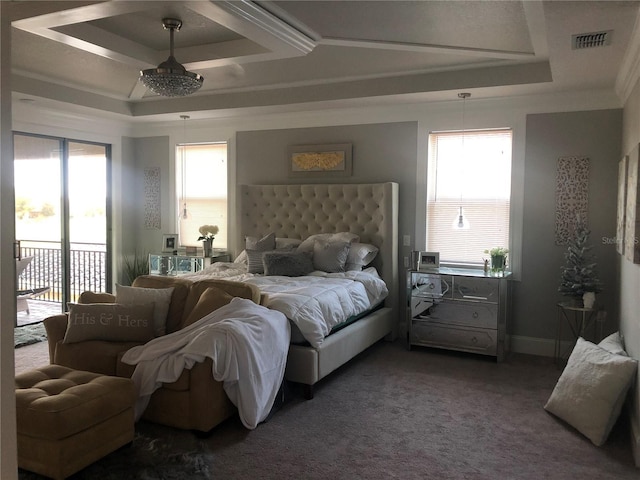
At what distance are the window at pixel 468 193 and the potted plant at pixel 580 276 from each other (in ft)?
2.42

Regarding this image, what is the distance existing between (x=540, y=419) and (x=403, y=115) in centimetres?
329

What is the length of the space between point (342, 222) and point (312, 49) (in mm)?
2117

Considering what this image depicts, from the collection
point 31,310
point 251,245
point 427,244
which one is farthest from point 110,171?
point 427,244

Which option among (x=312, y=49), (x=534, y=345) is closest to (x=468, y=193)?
(x=534, y=345)

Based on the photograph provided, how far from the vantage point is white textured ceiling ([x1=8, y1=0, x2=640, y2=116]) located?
10.8 ft

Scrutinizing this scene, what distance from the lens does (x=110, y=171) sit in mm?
6906

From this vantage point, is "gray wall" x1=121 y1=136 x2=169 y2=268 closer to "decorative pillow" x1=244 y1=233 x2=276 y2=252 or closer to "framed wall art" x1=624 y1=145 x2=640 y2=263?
"decorative pillow" x1=244 y1=233 x2=276 y2=252

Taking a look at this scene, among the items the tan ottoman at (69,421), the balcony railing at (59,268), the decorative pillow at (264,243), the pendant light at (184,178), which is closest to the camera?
the tan ottoman at (69,421)

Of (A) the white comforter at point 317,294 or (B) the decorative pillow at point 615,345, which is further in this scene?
(A) the white comforter at point 317,294

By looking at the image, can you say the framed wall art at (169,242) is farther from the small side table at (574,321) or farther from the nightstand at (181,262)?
the small side table at (574,321)

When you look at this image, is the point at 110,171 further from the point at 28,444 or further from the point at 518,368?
the point at 518,368

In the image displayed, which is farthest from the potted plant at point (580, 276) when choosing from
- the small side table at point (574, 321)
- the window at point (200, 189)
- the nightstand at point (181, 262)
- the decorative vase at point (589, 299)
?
the window at point (200, 189)

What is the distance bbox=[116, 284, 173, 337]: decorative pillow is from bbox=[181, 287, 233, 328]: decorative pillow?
0.70 ft

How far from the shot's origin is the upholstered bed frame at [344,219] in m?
4.80
